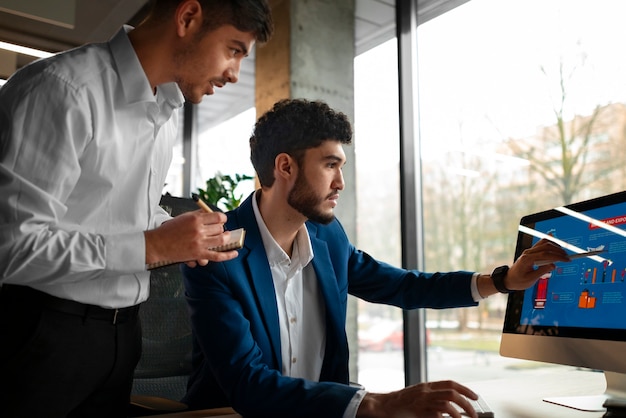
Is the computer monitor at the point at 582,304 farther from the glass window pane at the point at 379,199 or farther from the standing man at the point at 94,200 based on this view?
the glass window pane at the point at 379,199

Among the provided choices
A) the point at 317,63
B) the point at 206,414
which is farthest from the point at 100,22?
the point at 206,414

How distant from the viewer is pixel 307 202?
5.60ft

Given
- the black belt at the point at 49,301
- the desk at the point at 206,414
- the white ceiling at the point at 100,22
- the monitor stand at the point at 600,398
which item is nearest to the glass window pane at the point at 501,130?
the white ceiling at the point at 100,22

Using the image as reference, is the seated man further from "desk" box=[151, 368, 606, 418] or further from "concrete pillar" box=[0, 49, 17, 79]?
"concrete pillar" box=[0, 49, 17, 79]

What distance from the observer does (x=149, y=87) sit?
1272 mm

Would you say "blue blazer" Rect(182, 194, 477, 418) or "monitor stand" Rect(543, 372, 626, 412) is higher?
"blue blazer" Rect(182, 194, 477, 418)

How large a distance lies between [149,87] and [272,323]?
0.67 metres

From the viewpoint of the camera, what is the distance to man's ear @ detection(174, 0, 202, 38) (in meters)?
1.26

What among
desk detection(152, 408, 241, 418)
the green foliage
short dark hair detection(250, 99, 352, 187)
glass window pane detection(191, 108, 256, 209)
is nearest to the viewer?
desk detection(152, 408, 241, 418)

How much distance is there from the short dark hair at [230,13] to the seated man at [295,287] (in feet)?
1.74

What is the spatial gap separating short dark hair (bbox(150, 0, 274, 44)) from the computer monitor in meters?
0.90

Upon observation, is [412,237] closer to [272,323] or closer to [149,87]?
[272,323]

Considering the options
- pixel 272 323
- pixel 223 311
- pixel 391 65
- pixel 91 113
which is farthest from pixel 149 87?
pixel 391 65

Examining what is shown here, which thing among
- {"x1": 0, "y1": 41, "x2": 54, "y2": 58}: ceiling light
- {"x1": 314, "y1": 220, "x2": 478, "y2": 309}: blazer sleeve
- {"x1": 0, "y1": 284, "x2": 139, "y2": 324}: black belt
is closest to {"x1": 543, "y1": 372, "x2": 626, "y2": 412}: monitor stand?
{"x1": 314, "y1": 220, "x2": 478, "y2": 309}: blazer sleeve
